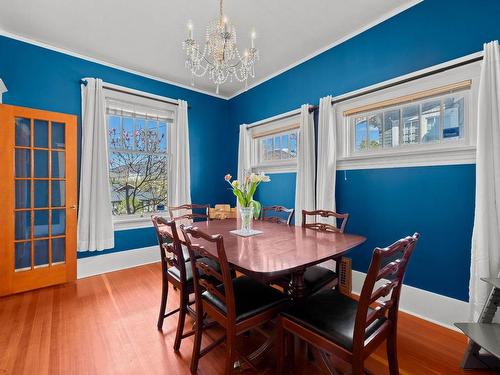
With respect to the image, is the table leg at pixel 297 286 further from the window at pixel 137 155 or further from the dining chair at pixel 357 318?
the window at pixel 137 155

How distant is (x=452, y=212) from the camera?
2.02 meters

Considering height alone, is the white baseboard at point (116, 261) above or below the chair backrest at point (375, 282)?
below

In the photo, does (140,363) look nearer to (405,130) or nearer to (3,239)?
(3,239)

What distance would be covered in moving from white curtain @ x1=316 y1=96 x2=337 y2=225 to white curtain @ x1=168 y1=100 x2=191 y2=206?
2.06 metres

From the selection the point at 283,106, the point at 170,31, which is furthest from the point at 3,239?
the point at 283,106

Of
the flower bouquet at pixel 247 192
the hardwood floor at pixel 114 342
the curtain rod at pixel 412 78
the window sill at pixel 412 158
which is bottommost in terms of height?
the hardwood floor at pixel 114 342

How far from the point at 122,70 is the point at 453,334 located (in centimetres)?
465

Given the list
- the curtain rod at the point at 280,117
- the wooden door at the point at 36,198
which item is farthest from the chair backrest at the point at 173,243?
the curtain rod at the point at 280,117

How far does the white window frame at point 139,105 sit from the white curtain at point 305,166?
2085mm

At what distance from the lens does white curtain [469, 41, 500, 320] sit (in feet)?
5.60

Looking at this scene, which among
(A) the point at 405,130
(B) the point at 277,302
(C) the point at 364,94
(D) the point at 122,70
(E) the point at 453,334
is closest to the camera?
(B) the point at 277,302

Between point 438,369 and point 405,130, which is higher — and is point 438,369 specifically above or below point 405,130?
below

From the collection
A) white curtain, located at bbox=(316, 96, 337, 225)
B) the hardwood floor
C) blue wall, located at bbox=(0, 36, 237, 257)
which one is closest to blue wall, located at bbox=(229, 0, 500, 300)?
white curtain, located at bbox=(316, 96, 337, 225)

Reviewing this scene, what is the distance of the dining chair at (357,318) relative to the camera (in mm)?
1035
